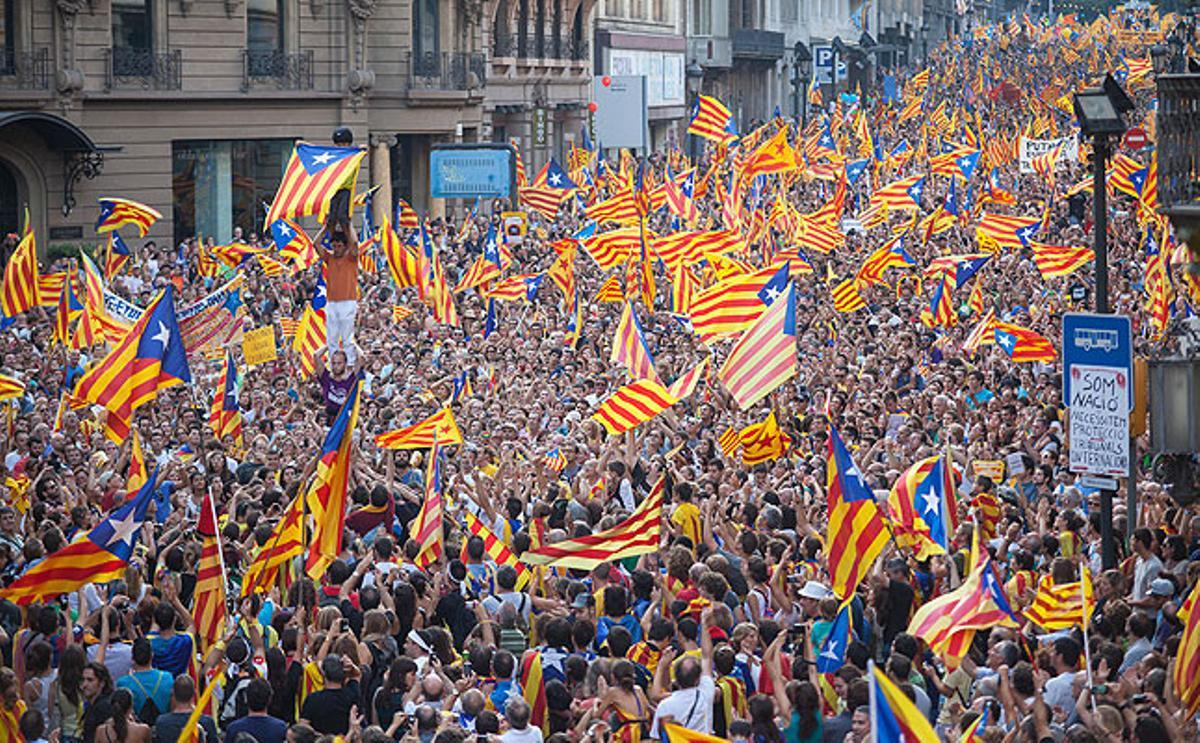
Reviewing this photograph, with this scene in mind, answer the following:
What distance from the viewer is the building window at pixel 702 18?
85.4m

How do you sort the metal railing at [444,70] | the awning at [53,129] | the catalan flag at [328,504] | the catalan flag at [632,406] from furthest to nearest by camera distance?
1. the metal railing at [444,70]
2. the awning at [53,129]
3. the catalan flag at [632,406]
4. the catalan flag at [328,504]

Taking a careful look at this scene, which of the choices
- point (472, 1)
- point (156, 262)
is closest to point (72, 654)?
point (156, 262)

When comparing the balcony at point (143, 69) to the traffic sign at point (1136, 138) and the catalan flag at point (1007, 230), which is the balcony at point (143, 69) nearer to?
the catalan flag at point (1007, 230)

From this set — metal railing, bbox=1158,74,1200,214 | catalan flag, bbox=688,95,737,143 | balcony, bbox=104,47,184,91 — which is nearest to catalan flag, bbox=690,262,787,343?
metal railing, bbox=1158,74,1200,214

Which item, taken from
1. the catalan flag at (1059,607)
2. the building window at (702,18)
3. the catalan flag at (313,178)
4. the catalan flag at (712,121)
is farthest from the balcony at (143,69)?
the building window at (702,18)

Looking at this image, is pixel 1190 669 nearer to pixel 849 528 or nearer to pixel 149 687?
pixel 849 528

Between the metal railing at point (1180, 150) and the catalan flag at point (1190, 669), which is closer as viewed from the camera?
the catalan flag at point (1190, 669)

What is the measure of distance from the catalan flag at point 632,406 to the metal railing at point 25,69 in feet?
81.8

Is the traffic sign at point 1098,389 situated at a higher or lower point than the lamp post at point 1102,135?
lower

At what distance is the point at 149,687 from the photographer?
10.3m

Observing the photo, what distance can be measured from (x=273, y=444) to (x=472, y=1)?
35.2m

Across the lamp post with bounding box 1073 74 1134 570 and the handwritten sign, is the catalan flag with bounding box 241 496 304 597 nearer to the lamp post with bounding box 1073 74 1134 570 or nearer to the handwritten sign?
the handwritten sign

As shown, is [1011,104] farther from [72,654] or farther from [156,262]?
[72,654]

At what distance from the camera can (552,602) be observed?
39.8ft
